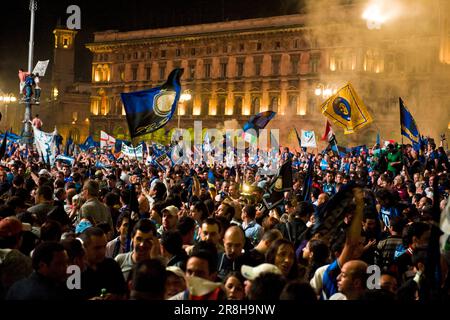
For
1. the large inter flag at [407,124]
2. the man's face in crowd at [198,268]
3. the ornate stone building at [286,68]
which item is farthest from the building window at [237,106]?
the man's face in crowd at [198,268]

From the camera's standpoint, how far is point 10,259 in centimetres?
599

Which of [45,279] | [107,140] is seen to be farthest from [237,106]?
[45,279]

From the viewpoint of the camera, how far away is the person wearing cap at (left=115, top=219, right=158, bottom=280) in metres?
6.50

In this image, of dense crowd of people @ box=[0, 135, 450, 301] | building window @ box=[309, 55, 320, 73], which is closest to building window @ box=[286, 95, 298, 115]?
building window @ box=[309, 55, 320, 73]

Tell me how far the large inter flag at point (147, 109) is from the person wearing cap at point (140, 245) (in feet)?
18.4

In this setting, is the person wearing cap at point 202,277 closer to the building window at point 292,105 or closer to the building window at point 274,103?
the building window at point 292,105

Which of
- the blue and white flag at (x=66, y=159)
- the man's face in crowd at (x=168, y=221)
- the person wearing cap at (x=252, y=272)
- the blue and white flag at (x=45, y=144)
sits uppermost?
the blue and white flag at (x=45, y=144)

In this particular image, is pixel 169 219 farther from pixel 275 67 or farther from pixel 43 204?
pixel 275 67

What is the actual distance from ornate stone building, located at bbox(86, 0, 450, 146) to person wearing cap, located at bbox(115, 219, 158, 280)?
3347 centimetres

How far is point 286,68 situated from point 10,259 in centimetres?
5986

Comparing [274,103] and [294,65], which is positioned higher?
[294,65]

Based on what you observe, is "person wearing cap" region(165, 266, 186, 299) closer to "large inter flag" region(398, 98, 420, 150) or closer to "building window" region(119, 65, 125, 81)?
"large inter flag" region(398, 98, 420, 150)

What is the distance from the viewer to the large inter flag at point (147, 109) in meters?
12.6
